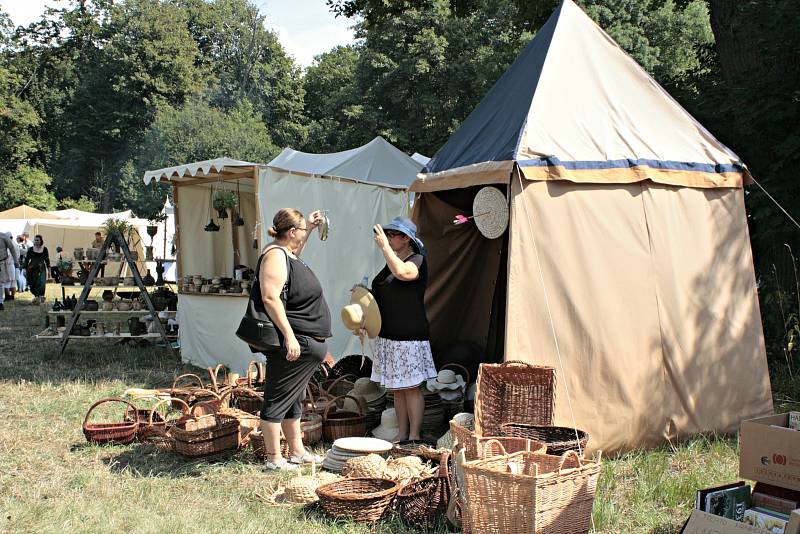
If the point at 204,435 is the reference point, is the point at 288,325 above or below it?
above

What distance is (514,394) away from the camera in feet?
14.9

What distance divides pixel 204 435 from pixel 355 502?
1407mm

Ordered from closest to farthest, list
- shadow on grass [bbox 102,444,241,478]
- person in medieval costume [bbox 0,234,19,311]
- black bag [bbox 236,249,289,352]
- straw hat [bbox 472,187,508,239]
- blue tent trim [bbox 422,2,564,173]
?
black bag [bbox 236,249,289,352] < shadow on grass [bbox 102,444,241,478] < blue tent trim [bbox 422,2,564,173] < straw hat [bbox 472,187,508,239] < person in medieval costume [bbox 0,234,19,311]

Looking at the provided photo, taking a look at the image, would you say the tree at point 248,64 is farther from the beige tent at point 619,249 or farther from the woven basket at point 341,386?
the beige tent at point 619,249

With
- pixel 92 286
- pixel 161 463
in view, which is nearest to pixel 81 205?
pixel 92 286

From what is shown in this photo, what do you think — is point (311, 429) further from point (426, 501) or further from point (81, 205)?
point (81, 205)

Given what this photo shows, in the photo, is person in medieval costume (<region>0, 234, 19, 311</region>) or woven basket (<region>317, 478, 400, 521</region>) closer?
woven basket (<region>317, 478, 400, 521</region>)

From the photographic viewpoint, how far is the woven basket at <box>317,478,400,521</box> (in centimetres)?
361

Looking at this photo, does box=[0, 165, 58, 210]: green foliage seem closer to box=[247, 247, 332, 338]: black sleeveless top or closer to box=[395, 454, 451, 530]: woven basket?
box=[247, 247, 332, 338]: black sleeveless top

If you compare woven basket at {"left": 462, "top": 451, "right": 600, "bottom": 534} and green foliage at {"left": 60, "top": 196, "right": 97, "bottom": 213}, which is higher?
green foliage at {"left": 60, "top": 196, "right": 97, "bottom": 213}

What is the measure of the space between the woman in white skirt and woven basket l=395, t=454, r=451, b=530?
3.58ft

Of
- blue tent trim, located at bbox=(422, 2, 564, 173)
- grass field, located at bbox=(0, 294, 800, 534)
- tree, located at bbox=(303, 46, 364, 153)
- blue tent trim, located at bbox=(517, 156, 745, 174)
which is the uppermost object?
tree, located at bbox=(303, 46, 364, 153)

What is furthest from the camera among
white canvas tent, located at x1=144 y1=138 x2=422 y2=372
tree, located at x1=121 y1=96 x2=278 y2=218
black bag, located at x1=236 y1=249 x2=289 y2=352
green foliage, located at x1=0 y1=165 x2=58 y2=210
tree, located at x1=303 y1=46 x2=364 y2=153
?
green foliage, located at x1=0 y1=165 x2=58 y2=210

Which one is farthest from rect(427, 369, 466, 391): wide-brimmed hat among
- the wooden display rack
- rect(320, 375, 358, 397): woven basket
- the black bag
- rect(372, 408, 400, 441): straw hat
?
the wooden display rack
